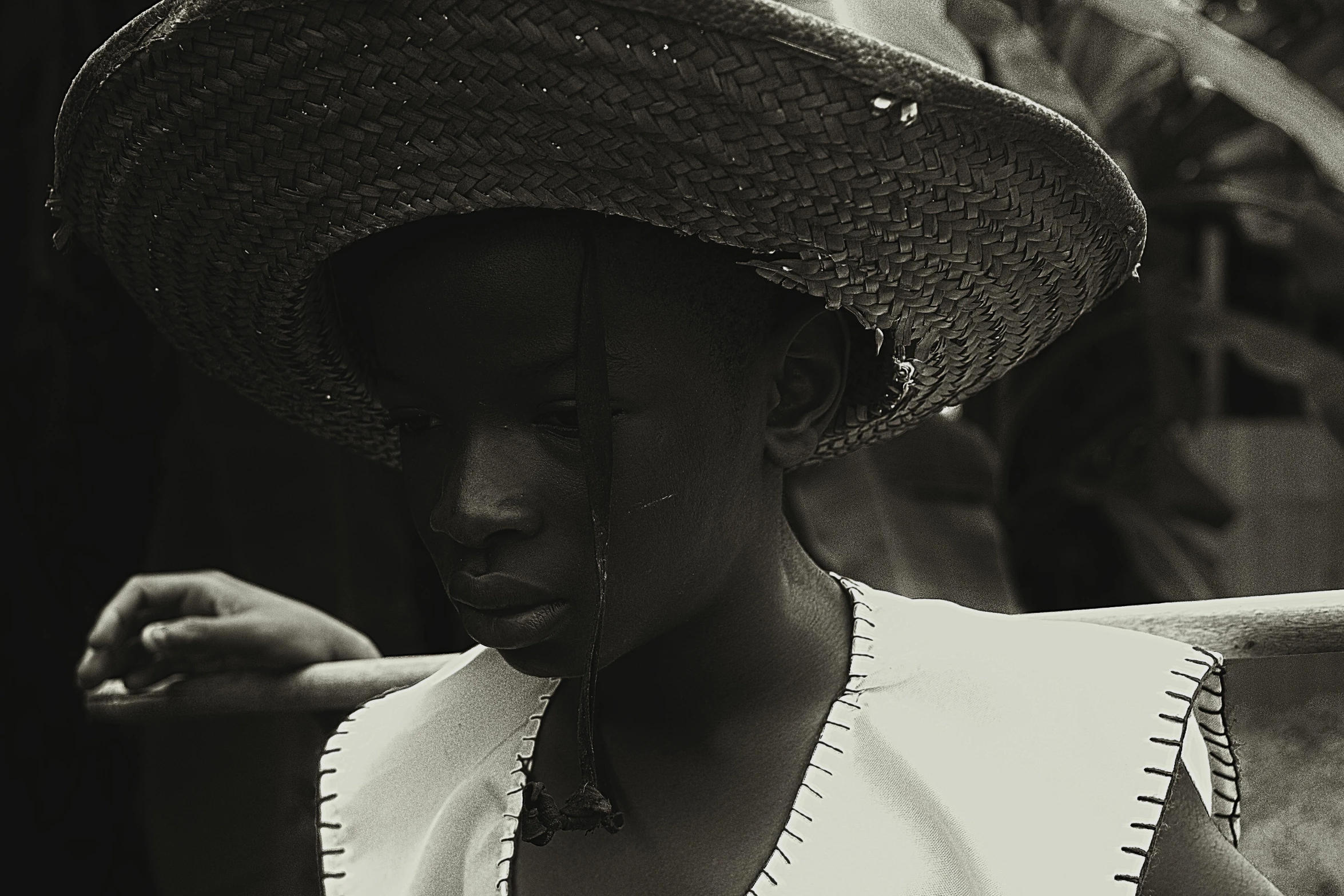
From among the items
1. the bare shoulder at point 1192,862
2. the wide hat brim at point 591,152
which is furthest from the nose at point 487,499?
the bare shoulder at point 1192,862

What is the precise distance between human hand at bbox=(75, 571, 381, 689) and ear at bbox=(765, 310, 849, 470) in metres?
0.64

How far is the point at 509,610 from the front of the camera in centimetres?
92

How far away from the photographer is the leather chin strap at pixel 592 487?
89cm

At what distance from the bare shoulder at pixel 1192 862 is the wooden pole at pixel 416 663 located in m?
0.17

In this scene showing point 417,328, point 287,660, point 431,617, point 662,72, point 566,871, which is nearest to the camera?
point 662,72

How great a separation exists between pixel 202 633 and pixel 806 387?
714mm

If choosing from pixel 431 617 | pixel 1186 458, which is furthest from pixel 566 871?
pixel 1186 458

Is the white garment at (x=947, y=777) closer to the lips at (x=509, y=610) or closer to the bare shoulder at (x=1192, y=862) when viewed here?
the bare shoulder at (x=1192, y=862)

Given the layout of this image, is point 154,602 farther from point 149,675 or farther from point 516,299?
point 516,299

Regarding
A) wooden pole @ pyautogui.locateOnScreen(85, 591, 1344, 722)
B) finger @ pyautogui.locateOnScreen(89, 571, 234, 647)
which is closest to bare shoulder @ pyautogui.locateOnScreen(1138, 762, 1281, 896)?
wooden pole @ pyautogui.locateOnScreen(85, 591, 1344, 722)

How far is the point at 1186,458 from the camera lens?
3.45 m

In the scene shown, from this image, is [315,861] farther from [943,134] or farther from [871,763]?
[943,134]

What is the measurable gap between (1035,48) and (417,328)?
2076 millimetres

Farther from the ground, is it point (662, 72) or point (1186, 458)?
point (662, 72)
